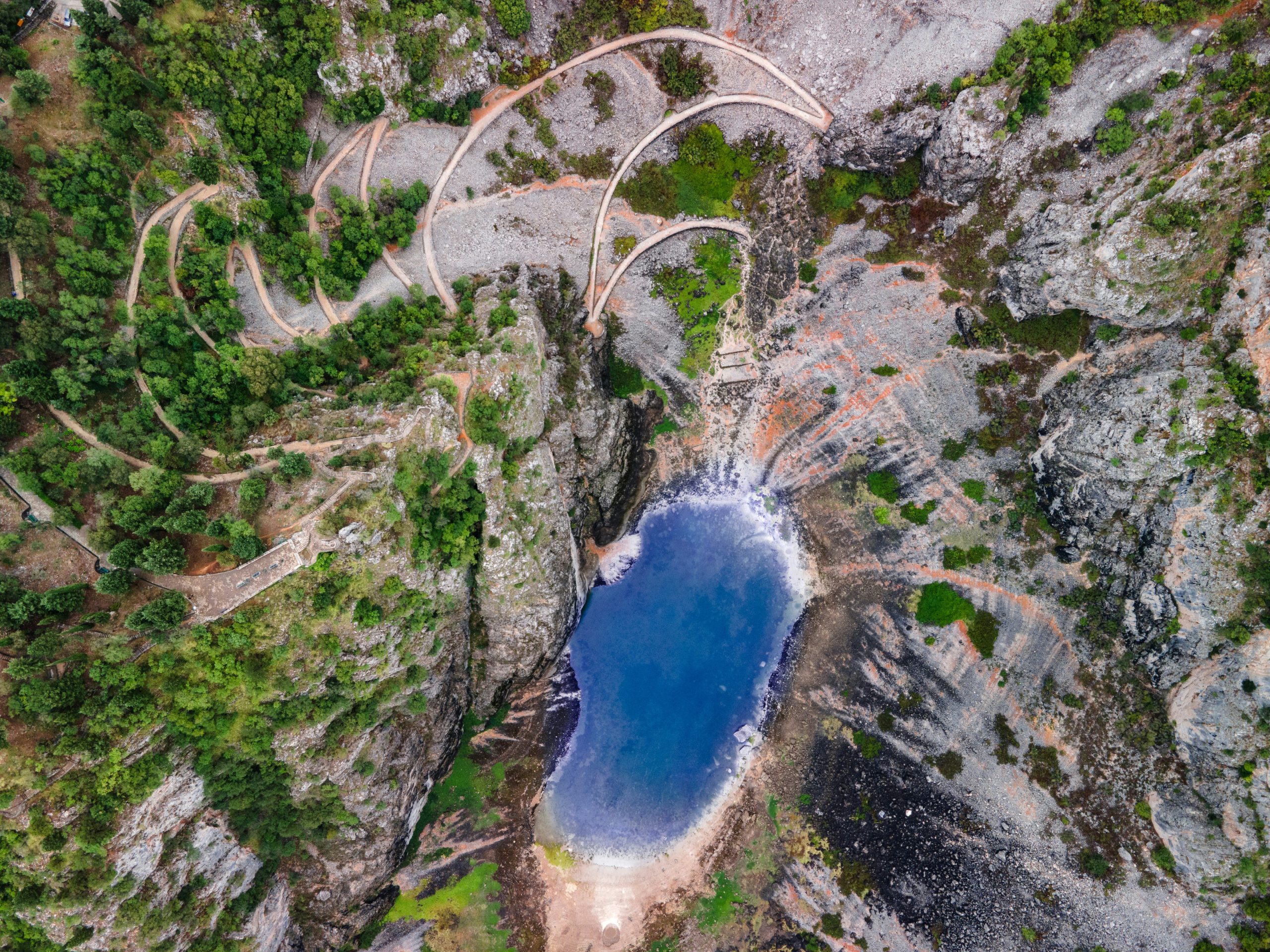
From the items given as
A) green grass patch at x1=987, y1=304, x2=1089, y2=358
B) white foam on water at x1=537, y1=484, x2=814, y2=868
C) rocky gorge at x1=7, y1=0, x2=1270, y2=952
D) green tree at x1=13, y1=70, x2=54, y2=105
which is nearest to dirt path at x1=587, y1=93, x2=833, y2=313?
rocky gorge at x1=7, y1=0, x2=1270, y2=952

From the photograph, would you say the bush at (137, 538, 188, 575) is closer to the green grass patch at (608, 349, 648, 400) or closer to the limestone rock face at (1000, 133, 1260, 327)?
the green grass patch at (608, 349, 648, 400)

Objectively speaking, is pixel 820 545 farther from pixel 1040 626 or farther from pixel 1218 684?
pixel 1218 684

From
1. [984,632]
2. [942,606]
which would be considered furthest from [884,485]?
[984,632]

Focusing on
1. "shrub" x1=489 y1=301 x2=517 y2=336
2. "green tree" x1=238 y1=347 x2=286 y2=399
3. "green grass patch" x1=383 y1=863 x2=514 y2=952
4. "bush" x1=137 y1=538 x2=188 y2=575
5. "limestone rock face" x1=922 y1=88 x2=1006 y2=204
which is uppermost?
"limestone rock face" x1=922 y1=88 x2=1006 y2=204

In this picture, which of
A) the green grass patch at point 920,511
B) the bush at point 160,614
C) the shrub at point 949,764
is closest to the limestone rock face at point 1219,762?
the shrub at point 949,764

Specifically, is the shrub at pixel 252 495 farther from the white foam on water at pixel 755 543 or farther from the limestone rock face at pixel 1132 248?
the limestone rock face at pixel 1132 248

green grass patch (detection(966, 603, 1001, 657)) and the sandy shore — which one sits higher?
green grass patch (detection(966, 603, 1001, 657))

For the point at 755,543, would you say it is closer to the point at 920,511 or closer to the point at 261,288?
the point at 920,511

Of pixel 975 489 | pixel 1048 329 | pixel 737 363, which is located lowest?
pixel 975 489
